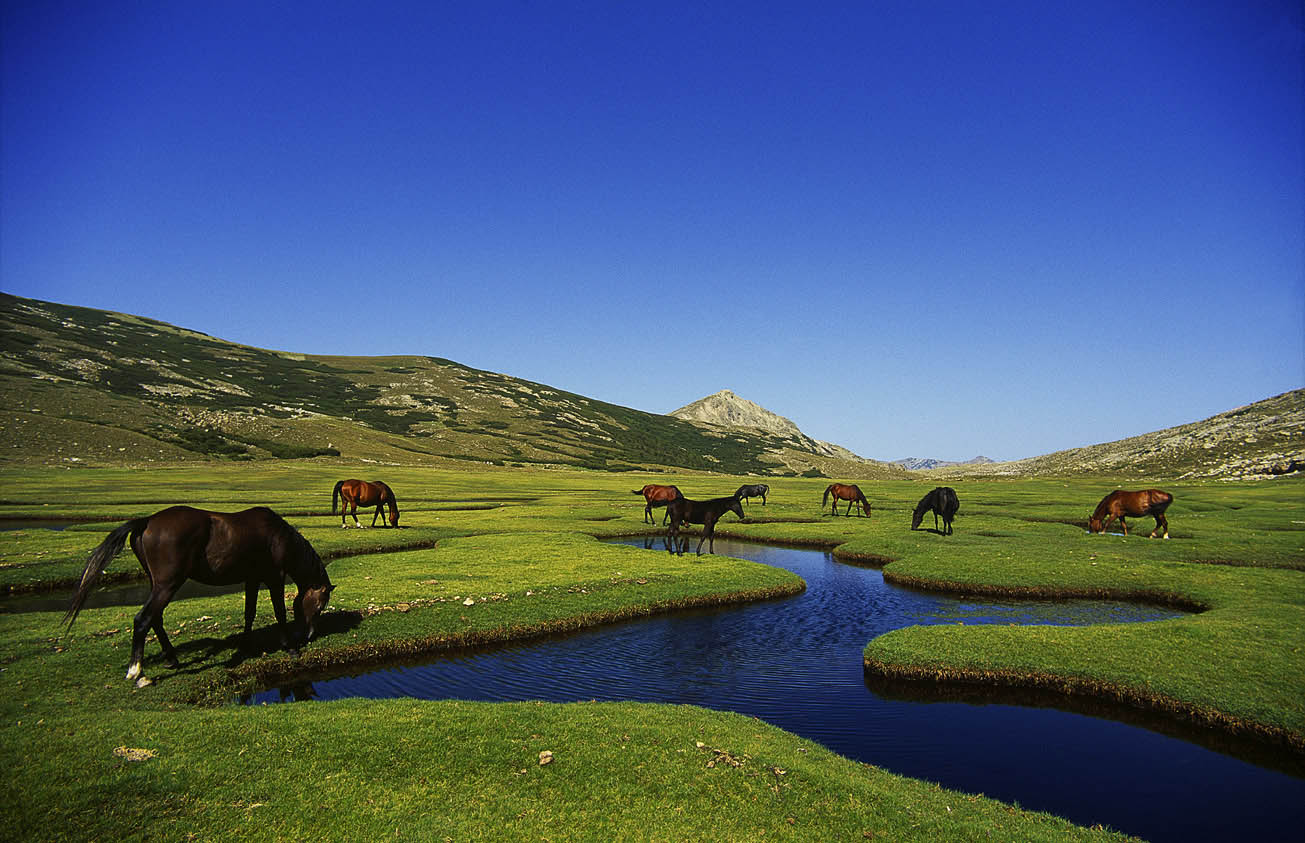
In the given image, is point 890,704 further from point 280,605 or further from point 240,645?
point 240,645

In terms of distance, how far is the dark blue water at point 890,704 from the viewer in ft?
40.4

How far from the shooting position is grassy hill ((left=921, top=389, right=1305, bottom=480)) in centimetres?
12344

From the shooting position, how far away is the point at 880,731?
612 inches

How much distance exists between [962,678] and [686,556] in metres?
20.1

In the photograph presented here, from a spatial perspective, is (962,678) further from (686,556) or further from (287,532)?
(287,532)

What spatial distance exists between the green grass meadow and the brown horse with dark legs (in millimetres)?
2249

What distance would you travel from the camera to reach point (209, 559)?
15914 millimetres

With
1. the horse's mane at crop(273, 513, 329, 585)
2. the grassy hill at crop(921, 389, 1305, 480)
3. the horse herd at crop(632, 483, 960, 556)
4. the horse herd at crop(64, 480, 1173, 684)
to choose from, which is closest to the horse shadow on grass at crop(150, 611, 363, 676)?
the horse herd at crop(64, 480, 1173, 684)

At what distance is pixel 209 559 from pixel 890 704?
20.6m

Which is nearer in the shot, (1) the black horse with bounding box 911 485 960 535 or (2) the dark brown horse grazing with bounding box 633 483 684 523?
(1) the black horse with bounding box 911 485 960 535

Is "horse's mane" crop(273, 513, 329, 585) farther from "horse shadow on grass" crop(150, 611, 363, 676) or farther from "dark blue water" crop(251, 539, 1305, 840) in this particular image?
"dark blue water" crop(251, 539, 1305, 840)

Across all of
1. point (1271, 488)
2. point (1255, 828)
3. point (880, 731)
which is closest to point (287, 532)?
point (880, 731)

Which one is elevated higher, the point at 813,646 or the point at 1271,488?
the point at 1271,488

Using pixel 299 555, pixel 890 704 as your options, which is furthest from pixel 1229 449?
pixel 299 555
